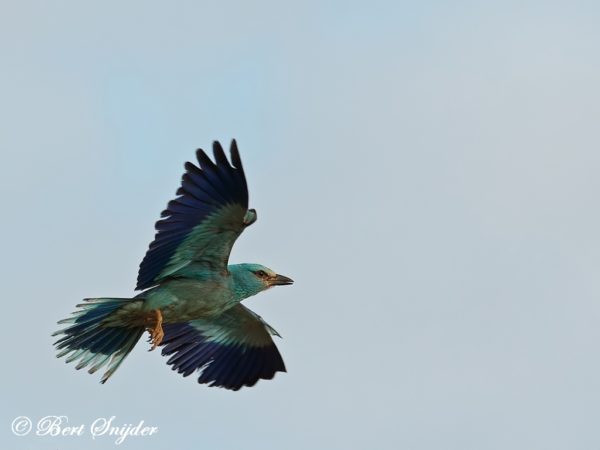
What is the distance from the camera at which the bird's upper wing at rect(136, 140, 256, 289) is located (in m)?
16.6

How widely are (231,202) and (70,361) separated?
2.87 meters

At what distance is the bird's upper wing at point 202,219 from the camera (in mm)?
16625

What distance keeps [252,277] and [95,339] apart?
6.84 ft

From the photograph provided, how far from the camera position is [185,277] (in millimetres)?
17219

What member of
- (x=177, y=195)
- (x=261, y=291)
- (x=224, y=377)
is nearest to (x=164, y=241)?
(x=177, y=195)

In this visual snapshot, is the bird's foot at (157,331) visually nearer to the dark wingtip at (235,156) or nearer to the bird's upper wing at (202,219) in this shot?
the bird's upper wing at (202,219)

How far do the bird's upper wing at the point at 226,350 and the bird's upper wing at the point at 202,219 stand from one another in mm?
1960

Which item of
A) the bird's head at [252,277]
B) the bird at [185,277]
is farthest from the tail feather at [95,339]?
the bird's head at [252,277]

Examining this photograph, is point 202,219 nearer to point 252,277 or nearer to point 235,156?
point 235,156

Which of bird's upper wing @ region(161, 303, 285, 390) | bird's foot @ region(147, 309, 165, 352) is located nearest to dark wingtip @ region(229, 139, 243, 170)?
bird's foot @ region(147, 309, 165, 352)

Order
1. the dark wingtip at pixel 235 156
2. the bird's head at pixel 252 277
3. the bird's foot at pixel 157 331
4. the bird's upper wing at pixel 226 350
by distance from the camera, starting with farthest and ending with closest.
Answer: the bird's upper wing at pixel 226 350 → the bird's head at pixel 252 277 → the bird's foot at pixel 157 331 → the dark wingtip at pixel 235 156

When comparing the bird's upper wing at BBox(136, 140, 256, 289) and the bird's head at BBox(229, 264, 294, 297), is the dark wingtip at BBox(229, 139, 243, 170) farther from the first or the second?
the bird's head at BBox(229, 264, 294, 297)

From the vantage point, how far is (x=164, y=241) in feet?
55.4

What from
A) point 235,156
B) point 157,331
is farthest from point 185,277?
point 235,156
